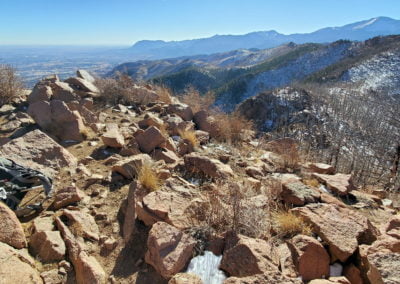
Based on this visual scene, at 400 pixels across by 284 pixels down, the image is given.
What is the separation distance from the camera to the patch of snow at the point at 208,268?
249 centimetres

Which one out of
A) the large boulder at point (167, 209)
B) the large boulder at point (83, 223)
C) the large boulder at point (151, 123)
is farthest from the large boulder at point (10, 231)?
the large boulder at point (151, 123)

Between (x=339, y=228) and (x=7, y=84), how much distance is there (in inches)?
330

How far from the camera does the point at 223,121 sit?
757 cm

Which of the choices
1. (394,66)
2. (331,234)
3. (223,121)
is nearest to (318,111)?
(223,121)

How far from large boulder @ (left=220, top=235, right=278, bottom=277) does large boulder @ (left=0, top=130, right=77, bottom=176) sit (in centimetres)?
306

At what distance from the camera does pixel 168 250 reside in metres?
2.59

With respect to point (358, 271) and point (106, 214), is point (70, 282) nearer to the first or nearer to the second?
point (106, 214)

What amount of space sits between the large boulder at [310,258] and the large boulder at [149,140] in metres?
3.27

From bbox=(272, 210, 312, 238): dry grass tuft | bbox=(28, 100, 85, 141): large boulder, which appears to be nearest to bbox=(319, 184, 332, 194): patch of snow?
bbox=(272, 210, 312, 238): dry grass tuft

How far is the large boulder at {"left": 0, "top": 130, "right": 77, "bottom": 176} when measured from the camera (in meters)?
4.17

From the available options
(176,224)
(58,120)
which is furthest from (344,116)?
(176,224)

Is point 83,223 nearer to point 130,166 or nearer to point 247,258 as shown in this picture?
point 130,166

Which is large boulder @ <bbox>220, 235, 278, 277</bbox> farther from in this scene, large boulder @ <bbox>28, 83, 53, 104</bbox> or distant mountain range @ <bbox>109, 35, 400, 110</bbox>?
distant mountain range @ <bbox>109, 35, 400, 110</bbox>

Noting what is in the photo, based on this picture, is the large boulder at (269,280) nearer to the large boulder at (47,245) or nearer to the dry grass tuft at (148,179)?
the large boulder at (47,245)
